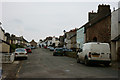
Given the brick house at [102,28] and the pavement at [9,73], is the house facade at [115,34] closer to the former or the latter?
the brick house at [102,28]

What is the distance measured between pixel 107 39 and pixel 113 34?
2.07m

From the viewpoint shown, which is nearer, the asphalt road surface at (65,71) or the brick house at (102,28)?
the asphalt road surface at (65,71)

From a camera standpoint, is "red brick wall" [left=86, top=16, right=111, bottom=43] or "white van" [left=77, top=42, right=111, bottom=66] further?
"red brick wall" [left=86, top=16, right=111, bottom=43]

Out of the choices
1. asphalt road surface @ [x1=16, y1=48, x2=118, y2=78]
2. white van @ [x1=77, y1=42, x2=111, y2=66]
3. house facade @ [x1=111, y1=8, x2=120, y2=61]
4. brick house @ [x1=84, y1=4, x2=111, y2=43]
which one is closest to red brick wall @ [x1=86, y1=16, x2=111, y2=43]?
brick house @ [x1=84, y1=4, x2=111, y2=43]

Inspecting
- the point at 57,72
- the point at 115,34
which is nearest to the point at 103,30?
the point at 115,34

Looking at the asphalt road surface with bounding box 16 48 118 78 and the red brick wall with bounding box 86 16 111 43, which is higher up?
the red brick wall with bounding box 86 16 111 43

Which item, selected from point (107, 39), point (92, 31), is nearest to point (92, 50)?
point (107, 39)

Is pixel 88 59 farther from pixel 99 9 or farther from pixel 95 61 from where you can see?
pixel 99 9

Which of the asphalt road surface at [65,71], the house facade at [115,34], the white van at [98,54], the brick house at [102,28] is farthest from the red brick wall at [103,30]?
the asphalt road surface at [65,71]

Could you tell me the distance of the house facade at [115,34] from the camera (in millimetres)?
21634

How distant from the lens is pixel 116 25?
22.5 metres

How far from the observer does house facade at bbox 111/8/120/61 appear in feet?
71.0

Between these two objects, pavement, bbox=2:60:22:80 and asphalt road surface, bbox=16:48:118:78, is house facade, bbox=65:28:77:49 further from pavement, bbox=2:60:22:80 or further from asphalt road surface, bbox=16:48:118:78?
pavement, bbox=2:60:22:80

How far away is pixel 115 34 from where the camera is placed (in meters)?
22.8
